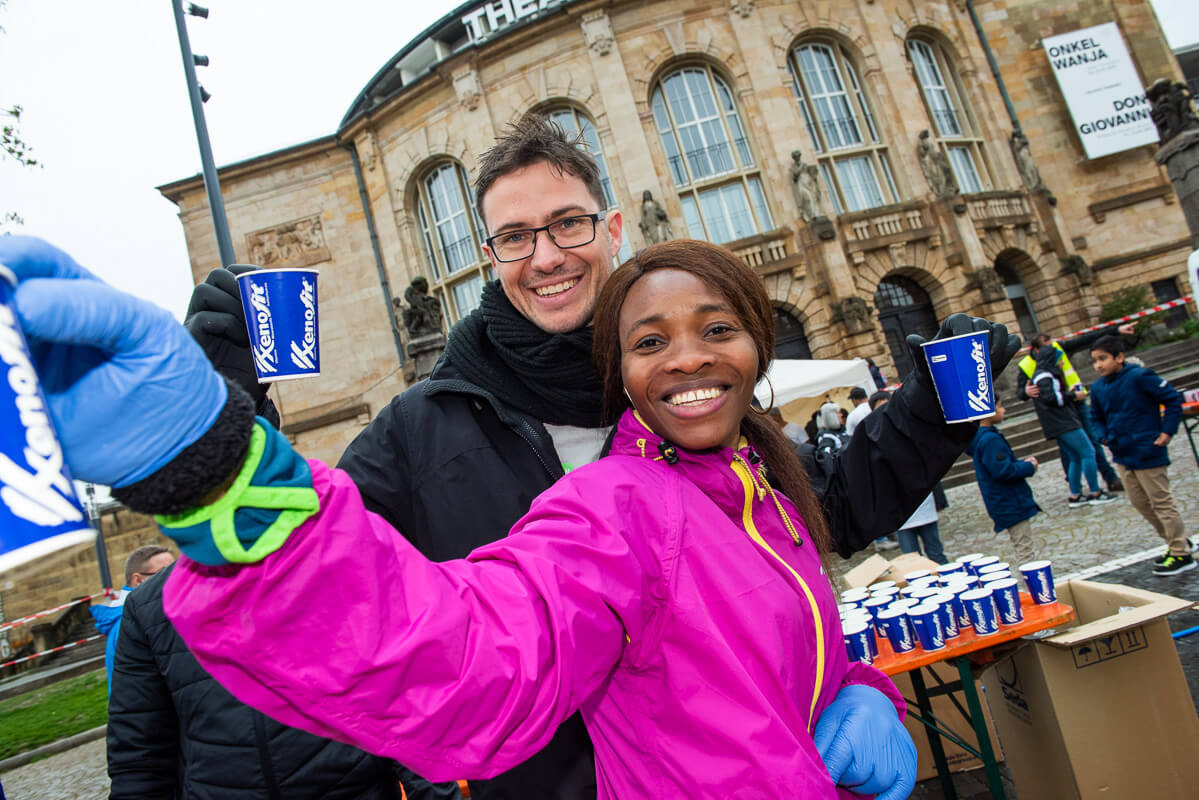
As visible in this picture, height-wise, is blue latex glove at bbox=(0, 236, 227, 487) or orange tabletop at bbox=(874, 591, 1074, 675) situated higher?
blue latex glove at bbox=(0, 236, 227, 487)

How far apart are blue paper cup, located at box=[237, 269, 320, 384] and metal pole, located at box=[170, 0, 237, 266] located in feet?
13.8

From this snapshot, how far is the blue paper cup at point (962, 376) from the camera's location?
1757 millimetres

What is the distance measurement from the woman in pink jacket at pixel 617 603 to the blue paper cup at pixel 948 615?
57.2 inches

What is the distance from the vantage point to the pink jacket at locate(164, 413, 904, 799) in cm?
68

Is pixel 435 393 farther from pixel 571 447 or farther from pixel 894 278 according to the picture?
pixel 894 278

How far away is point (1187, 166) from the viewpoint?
1098 cm

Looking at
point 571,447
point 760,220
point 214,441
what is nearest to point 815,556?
point 571,447

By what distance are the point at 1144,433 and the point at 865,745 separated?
596cm

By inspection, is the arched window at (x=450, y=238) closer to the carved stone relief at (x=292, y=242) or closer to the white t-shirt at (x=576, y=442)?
the carved stone relief at (x=292, y=242)

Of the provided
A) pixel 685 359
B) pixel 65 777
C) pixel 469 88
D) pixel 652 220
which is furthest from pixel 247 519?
pixel 469 88

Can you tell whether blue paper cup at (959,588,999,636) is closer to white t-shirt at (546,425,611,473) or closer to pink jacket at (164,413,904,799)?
pink jacket at (164,413,904,799)

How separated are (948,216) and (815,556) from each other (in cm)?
1958

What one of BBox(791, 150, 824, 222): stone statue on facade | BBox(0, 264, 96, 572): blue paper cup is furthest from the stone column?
BBox(0, 264, 96, 572): blue paper cup

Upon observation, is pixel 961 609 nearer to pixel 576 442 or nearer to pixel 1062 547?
pixel 576 442
